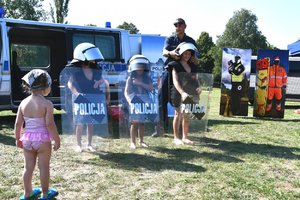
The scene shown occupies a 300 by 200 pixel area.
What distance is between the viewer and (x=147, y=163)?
4.76 meters

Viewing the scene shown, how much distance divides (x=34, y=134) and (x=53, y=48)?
21.7 ft

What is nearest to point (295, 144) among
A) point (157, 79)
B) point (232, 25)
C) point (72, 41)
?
point (157, 79)

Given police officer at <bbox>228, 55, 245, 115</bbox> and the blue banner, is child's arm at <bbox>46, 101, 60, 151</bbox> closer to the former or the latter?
the blue banner

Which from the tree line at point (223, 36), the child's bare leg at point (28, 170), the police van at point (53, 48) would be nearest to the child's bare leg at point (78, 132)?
the child's bare leg at point (28, 170)

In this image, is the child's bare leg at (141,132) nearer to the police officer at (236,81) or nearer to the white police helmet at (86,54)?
the white police helmet at (86,54)

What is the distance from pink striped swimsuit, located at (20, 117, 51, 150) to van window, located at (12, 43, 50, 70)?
6.23 metres

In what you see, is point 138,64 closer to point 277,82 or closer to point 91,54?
point 91,54

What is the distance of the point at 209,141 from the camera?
636 centimetres

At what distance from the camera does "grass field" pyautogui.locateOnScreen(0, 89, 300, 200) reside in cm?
367

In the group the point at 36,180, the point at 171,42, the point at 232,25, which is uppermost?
the point at 232,25

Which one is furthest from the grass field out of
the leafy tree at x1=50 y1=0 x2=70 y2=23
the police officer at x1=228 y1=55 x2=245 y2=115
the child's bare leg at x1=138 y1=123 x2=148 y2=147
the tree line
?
the tree line

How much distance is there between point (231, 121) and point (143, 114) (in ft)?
12.6

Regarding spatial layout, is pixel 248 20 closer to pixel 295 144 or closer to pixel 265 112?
pixel 265 112

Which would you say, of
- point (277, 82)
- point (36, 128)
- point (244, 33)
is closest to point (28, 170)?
Result: point (36, 128)
